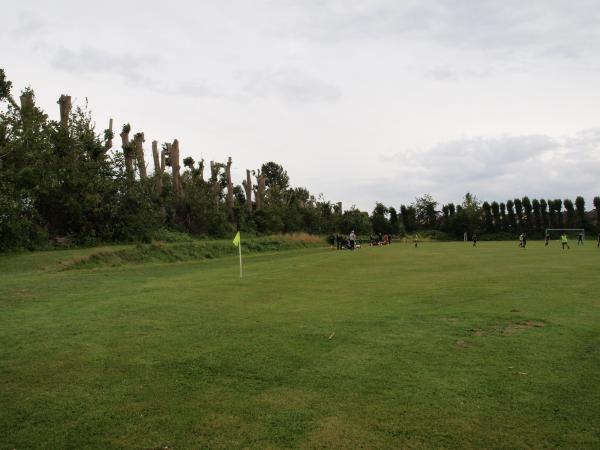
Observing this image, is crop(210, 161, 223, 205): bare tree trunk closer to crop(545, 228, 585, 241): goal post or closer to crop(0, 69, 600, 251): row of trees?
crop(0, 69, 600, 251): row of trees

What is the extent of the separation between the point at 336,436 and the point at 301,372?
1.80 metres

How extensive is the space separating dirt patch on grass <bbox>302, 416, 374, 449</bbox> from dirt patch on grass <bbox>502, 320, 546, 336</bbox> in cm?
464

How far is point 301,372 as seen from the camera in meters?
6.39

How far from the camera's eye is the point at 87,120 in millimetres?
34594

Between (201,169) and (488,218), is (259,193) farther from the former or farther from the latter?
(488,218)

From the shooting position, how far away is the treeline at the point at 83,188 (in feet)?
86.6

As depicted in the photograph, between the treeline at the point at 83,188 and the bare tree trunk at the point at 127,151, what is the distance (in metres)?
0.07

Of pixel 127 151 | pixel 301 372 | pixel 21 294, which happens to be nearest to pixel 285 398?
pixel 301 372

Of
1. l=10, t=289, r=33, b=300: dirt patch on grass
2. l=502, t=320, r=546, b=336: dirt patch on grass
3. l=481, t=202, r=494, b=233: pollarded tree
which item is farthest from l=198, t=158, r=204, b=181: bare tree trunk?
l=481, t=202, r=494, b=233: pollarded tree

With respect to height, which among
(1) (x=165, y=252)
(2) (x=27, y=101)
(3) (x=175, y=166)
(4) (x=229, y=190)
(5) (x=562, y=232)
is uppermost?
(2) (x=27, y=101)

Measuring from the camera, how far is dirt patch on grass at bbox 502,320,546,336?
8.50 meters

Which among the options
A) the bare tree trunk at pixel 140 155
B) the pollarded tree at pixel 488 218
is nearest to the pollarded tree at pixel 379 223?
the pollarded tree at pixel 488 218

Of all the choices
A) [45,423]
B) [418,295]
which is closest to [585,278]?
[418,295]

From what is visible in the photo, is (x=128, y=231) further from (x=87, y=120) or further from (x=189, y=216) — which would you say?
(x=189, y=216)
